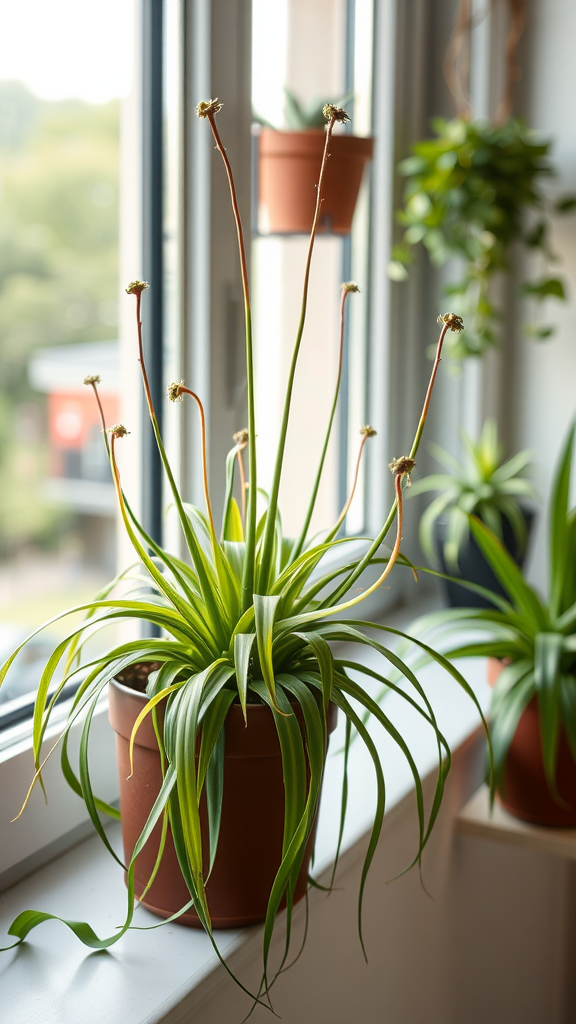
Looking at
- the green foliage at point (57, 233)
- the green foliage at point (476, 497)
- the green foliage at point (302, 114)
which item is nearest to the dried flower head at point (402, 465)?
the green foliage at point (302, 114)

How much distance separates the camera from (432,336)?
1883 mm

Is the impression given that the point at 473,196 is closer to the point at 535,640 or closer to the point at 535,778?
the point at 535,640

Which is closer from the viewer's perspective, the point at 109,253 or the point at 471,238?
the point at 471,238

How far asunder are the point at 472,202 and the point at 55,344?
15.8 feet

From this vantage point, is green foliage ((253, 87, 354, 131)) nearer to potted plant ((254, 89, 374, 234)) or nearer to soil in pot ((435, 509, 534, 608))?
potted plant ((254, 89, 374, 234))

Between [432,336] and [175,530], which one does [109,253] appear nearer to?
[432,336]

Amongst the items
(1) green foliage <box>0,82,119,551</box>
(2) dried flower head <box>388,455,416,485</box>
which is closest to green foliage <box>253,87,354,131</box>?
(2) dried flower head <box>388,455,416,485</box>

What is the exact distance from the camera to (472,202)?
1.66m

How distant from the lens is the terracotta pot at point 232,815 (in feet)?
2.43

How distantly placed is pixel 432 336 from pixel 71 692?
1.14m

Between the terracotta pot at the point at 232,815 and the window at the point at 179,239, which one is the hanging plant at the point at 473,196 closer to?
the window at the point at 179,239

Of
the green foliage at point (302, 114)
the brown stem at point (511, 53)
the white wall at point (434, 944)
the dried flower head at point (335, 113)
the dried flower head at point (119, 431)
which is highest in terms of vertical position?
the brown stem at point (511, 53)

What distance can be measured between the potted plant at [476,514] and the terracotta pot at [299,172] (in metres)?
0.59

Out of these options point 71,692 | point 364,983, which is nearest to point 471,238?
point 71,692
